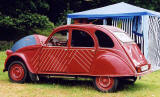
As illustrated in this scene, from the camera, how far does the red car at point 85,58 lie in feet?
23.0

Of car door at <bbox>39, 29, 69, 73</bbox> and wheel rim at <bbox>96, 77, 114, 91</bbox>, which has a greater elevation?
car door at <bbox>39, 29, 69, 73</bbox>

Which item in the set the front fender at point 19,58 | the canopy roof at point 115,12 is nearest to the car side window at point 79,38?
the front fender at point 19,58


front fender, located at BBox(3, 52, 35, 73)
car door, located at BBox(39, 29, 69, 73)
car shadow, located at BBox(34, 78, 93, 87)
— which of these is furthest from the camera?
car shadow, located at BBox(34, 78, 93, 87)

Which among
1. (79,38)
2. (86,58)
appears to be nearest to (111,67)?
(86,58)

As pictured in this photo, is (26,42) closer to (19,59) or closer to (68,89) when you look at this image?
(19,59)

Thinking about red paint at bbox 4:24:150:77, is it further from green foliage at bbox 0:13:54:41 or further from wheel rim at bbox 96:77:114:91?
green foliage at bbox 0:13:54:41

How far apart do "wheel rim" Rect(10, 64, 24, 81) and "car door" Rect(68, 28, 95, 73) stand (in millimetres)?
1530

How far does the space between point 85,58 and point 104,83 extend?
80cm

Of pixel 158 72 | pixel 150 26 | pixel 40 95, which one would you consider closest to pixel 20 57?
pixel 40 95

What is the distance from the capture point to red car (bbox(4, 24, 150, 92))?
7.02 metres

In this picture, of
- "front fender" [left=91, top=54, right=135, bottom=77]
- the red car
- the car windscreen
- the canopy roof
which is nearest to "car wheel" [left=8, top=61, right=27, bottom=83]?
the red car

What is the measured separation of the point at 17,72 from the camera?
819 cm

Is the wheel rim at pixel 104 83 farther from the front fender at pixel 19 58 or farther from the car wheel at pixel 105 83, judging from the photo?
the front fender at pixel 19 58

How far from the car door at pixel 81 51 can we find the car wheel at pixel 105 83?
38cm
